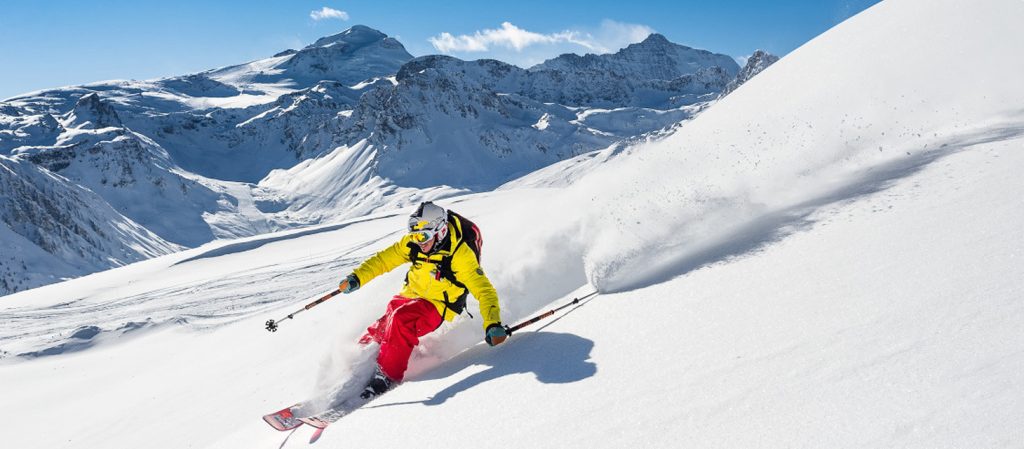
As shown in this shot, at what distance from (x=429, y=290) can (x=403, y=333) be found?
1.57 feet

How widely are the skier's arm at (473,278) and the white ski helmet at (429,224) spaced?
256 mm

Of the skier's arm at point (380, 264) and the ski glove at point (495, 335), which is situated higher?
the skier's arm at point (380, 264)

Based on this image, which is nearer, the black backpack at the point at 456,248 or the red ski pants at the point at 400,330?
the red ski pants at the point at 400,330

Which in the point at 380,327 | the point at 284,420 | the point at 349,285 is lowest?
the point at 284,420

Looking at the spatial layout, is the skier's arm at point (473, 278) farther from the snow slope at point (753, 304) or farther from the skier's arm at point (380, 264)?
the skier's arm at point (380, 264)

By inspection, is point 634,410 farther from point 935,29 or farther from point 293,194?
point 293,194

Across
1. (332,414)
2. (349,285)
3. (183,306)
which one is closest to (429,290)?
(349,285)

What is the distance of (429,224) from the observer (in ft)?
18.7

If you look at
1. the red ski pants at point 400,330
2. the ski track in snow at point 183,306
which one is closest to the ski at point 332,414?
the red ski pants at point 400,330

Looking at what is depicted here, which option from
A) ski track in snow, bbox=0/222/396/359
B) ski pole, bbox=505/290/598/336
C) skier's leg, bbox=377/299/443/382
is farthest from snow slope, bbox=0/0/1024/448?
ski track in snow, bbox=0/222/396/359

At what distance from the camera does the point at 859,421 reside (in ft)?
8.89

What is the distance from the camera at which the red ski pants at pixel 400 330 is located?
5.65 meters

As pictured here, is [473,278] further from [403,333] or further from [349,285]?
[349,285]

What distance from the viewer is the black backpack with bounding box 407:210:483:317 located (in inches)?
228
